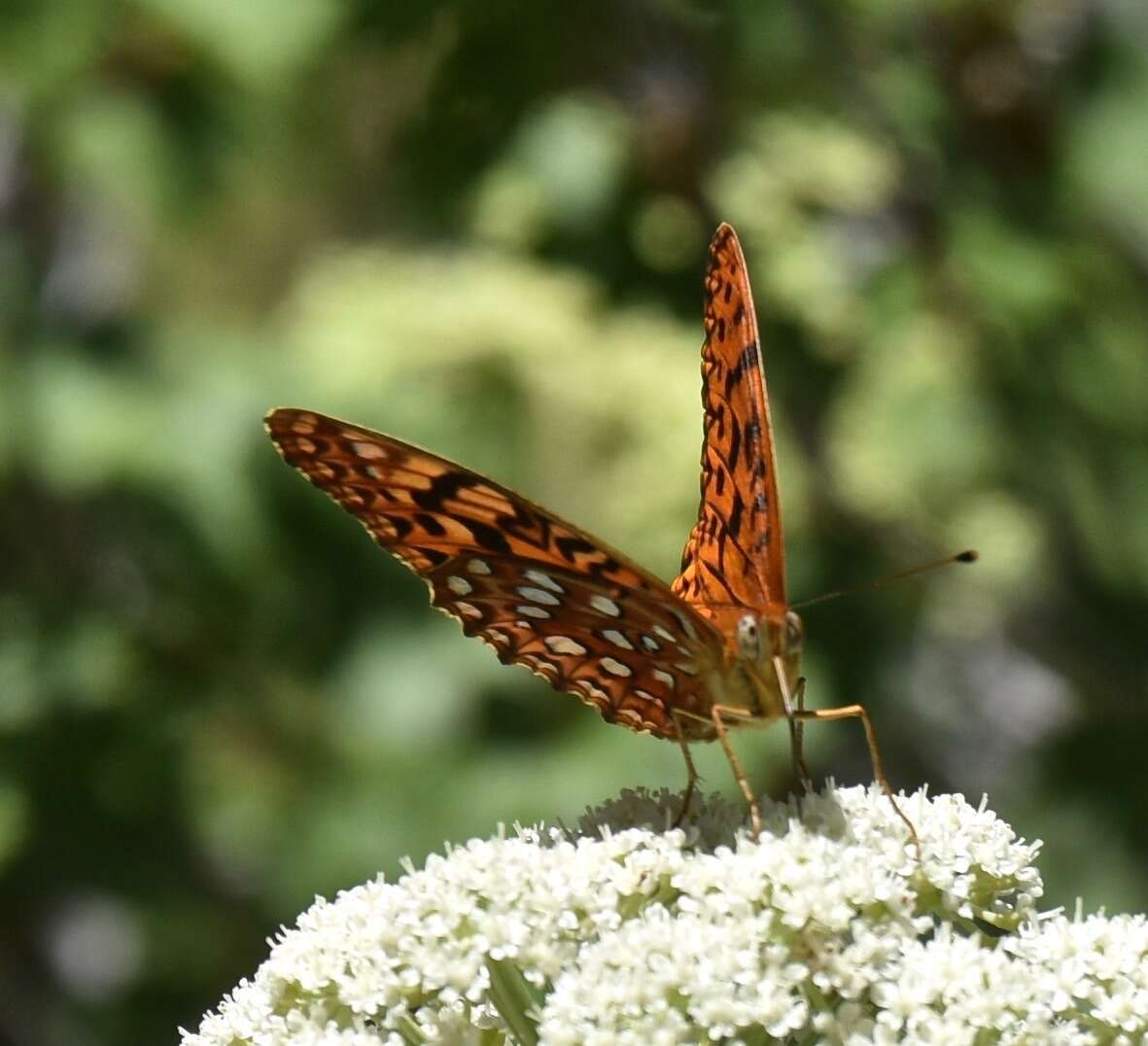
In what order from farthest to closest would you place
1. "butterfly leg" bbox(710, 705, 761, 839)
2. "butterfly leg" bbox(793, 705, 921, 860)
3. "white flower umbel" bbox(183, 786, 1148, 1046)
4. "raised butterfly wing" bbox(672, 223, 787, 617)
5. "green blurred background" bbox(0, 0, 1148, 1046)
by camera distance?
"green blurred background" bbox(0, 0, 1148, 1046) → "raised butterfly wing" bbox(672, 223, 787, 617) → "butterfly leg" bbox(710, 705, 761, 839) → "butterfly leg" bbox(793, 705, 921, 860) → "white flower umbel" bbox(183, 786, 1148, 1046)

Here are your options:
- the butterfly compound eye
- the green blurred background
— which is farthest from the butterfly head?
the green blurred background

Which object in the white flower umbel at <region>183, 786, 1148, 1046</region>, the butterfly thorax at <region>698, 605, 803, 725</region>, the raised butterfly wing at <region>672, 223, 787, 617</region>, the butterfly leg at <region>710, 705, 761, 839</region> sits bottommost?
the white flower umbel at <region>183, 786, 1148, 1046</region>

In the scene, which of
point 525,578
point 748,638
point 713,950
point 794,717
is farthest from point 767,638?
point 713,950

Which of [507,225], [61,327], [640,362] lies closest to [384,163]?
[507,225]

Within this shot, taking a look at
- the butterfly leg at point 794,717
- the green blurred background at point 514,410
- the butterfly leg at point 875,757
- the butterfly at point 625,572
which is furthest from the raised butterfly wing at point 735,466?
the green blurred background at point 514,410

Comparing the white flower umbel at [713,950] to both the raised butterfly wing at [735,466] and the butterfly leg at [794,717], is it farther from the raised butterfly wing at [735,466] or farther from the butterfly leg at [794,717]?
the raised butterfly wing at [735,466]

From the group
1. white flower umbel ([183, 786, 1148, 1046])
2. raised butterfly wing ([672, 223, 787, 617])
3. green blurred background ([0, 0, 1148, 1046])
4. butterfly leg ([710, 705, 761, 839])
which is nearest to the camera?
white flower umbel ([183, 786, 1148, 1046])

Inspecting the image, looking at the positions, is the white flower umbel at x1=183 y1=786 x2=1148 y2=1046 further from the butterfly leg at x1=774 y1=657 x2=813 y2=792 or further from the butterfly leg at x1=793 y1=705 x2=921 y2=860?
the butterfly leg at x1=774 y1=657 x2=813 y2=792

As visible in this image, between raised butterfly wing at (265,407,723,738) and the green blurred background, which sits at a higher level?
the green blurred background
